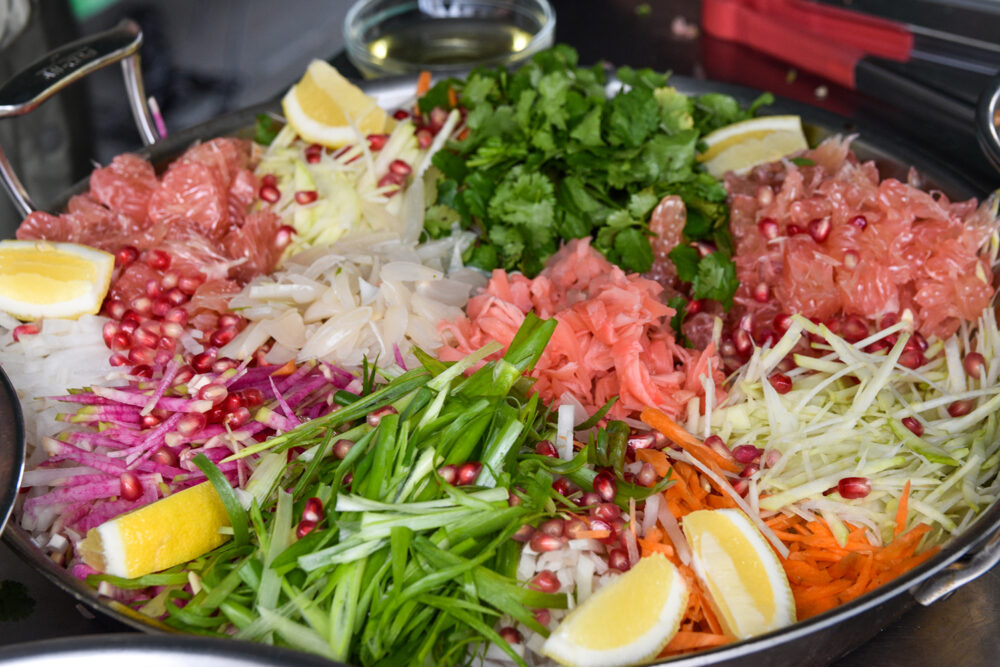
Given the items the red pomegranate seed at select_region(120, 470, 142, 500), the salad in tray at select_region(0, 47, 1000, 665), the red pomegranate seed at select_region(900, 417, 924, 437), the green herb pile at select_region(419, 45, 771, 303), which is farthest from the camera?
the green herb pile at select_region(419, 45, 771, 303)

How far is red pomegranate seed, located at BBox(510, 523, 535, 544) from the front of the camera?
1.61 m

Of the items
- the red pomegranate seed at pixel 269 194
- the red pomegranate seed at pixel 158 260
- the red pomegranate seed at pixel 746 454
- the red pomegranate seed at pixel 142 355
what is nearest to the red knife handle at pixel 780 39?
the red pomegranate seed at pixel 746 454

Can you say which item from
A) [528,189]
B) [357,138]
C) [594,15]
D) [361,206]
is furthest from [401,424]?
[594,15]

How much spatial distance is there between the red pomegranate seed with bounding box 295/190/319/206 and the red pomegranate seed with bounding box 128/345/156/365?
0.70 meters

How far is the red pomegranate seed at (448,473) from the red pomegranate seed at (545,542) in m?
0.19

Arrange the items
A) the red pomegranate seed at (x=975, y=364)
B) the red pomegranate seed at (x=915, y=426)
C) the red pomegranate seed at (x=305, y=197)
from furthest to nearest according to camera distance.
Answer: the red pomegranate seed at (x=305, y=197) → the red pomegranate seed at (x=975, y=364) → the red pomegranate seed at (x=915, y=426)

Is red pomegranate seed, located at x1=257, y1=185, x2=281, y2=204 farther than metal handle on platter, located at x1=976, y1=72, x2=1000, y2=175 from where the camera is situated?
Yes

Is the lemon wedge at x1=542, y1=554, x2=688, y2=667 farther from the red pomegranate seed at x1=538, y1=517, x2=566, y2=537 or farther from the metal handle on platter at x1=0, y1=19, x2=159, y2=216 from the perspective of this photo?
the metal handle on platter at x1=0, y1=19, x2=159, y2=216

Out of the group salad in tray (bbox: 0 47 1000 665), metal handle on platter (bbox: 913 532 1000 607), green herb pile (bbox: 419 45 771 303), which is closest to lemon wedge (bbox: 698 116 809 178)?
salad in tray (bbox: 0 47 1000 665)

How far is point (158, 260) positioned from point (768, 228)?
1616 millimetres

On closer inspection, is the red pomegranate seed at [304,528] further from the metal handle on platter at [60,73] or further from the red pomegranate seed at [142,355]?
the metal handle on platter at [60,73]

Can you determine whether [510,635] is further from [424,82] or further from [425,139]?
[424,82]

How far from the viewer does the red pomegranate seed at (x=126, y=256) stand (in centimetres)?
228

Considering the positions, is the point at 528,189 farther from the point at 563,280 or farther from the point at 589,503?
the point at 589,503
